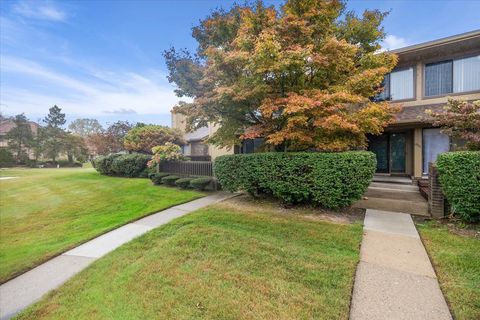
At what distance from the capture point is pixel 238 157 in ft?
28.2

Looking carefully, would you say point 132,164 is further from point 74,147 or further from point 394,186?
point 74,147

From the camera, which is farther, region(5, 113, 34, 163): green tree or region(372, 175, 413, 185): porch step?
region(5, 113, 34, 163): green tree

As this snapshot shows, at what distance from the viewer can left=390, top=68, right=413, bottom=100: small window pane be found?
1078 centimetres

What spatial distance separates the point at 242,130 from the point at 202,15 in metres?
5.14

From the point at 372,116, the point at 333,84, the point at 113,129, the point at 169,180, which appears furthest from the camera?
the point at 113,129

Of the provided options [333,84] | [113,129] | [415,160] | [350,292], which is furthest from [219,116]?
[113,129]

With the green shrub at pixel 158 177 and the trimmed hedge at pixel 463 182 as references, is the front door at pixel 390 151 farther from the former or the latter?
the green shrub at pixel 158 177

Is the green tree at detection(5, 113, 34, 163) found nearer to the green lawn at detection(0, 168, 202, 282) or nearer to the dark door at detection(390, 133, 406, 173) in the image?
the green lawn at detection(0, 168, 202, 282)

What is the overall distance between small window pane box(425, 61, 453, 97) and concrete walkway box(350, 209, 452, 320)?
815cm

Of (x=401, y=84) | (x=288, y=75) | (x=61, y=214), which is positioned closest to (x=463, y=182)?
(x=288, y=75)

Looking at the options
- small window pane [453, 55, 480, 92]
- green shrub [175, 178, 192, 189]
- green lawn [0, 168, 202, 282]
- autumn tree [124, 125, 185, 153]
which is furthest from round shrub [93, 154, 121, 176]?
small window pane [453, 55, 480, 92]

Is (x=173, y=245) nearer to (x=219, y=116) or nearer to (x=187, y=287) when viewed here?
(x=187, y=287)

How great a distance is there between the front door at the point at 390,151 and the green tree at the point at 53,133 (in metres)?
43.9

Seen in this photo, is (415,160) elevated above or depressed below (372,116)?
below
